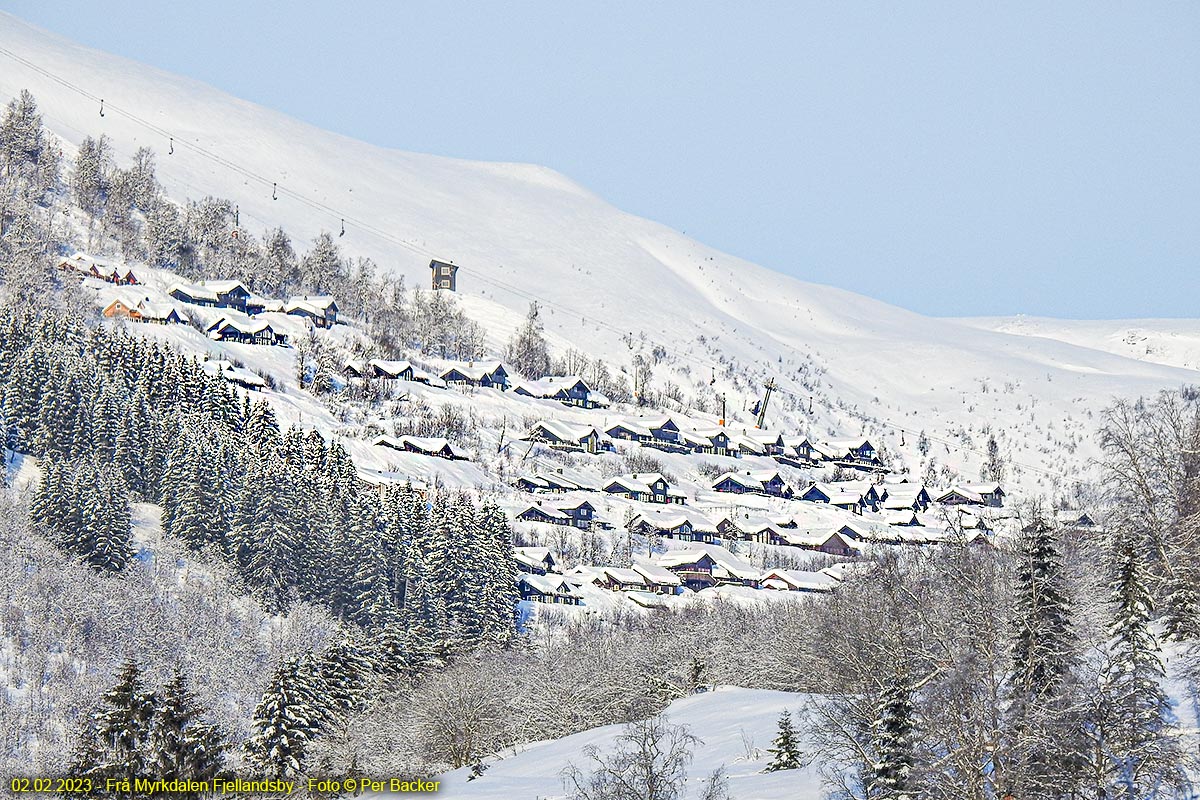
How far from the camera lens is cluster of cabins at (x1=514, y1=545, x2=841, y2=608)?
4505 inches

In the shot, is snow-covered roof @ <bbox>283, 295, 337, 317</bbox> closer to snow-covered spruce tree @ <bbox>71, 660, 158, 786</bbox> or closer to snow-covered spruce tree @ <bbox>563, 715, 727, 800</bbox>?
snow-covered spruce tree @ <bbox>71, 660, 158, 786</bbox>

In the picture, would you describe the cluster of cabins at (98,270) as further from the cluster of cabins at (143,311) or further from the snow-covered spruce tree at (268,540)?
the snow-covered spruce tree at (268,540)

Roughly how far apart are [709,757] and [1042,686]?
1669cm

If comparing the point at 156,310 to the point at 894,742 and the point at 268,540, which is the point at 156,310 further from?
the point at 894,742

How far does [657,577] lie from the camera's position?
12162cm

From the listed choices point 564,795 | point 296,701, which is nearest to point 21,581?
point 296,701

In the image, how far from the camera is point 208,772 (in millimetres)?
48812

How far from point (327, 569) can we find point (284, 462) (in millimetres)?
11424

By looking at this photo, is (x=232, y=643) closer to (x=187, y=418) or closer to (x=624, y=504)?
(x=187, y=418)

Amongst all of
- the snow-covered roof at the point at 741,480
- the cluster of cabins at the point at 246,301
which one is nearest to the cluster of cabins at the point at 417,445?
the snow-covered roof at the point at 741,480

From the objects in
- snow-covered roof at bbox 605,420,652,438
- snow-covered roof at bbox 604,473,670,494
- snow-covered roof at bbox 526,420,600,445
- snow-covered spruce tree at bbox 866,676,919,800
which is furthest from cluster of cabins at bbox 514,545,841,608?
snow-covered spruce tree at bbox 866,676,919,800

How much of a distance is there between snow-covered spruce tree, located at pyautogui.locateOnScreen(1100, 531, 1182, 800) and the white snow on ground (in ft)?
34.0

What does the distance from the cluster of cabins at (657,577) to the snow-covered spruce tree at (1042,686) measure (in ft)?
237

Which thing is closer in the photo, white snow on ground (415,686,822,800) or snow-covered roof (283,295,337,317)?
white snow on ground (415,686,822,800)
